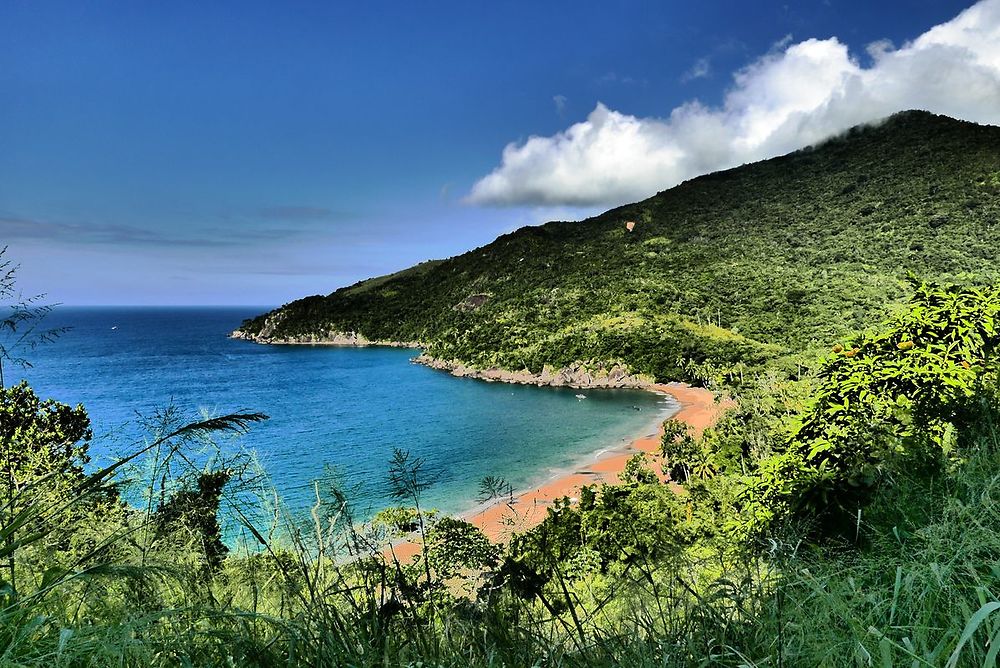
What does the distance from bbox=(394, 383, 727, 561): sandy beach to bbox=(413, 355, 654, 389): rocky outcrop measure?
7.09 metres

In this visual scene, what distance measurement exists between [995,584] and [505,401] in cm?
4673

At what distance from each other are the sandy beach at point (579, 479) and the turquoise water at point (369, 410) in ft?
4.59

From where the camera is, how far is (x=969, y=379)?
370 centimetres

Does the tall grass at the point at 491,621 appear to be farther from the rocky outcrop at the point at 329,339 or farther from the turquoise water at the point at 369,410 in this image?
the rocky outcrop at the point at 329,339

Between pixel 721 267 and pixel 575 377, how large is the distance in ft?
127

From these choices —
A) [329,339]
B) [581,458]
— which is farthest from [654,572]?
[329,339]

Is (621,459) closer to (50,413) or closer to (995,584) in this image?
(50,413)

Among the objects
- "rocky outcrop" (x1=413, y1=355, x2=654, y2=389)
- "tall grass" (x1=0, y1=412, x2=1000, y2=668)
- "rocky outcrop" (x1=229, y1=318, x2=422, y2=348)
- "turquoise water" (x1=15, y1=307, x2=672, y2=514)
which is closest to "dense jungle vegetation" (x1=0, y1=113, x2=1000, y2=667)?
"tall grass" (x1=0, y1=412, x2=1000, y2=668)

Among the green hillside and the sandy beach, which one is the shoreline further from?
the green hillside

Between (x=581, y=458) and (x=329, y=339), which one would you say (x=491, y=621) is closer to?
(x=581, y=458)

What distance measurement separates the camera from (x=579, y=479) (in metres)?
25.5

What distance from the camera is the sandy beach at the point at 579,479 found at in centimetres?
1733

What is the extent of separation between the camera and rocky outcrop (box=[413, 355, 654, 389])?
51.8 metres

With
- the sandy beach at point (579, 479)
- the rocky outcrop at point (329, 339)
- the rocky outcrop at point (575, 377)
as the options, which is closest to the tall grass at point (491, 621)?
the sandy beach at point (579, 479)
